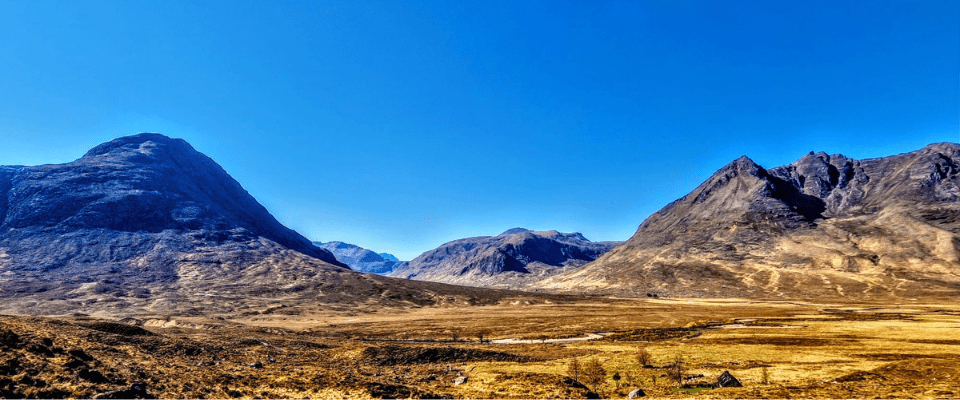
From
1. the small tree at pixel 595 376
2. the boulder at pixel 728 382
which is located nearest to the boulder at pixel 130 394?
the small tree at pixel 595 376

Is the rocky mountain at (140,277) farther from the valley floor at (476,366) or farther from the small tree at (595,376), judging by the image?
the small tree at (595,376)

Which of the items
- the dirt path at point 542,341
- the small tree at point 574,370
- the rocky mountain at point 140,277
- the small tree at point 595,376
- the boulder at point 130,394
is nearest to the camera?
the boulder at point 130,394

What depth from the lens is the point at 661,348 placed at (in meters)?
48.6

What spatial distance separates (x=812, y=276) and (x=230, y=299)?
23422 cm

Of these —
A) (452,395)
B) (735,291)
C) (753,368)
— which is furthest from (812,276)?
(452,395)

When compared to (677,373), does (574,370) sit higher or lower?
lower

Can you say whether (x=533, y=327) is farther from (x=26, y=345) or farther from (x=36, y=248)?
(x=36, y=248)

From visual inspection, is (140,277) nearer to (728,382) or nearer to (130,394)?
(130,394)

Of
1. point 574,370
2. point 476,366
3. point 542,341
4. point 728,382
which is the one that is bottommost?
point 542,341

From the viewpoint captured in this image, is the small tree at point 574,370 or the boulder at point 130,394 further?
the small tree at point 574,370

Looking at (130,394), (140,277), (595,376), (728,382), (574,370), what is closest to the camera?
(130,394)

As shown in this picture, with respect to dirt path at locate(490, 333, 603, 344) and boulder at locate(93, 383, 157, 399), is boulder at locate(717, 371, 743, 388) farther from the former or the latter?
dirt path at locate(490, 333, 603, 344)

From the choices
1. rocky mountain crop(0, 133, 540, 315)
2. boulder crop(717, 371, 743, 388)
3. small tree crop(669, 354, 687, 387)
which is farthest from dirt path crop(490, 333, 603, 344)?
rocky mountain crop(0, 133, 540, 315)

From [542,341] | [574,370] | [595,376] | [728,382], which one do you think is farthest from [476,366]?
[542,341]
